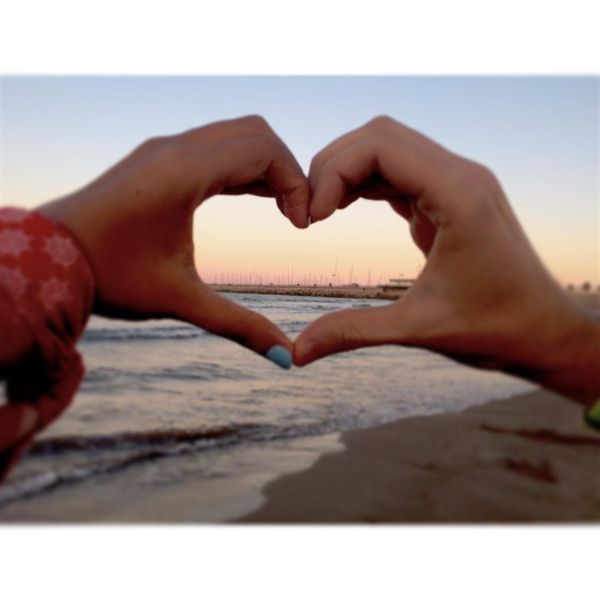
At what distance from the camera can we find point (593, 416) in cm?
145

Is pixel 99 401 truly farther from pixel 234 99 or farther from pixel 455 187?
pixel 455 187

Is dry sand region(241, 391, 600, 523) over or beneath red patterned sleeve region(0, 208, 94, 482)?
beneath

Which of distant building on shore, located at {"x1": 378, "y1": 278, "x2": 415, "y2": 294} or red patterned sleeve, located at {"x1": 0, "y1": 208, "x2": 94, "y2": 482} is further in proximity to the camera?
distant building on shore, located at {"x1": 378, "y1": 278, "x2": 415, "y2": 294}

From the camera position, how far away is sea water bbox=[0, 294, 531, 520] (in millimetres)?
1394

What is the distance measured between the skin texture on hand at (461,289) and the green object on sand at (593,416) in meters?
0.05

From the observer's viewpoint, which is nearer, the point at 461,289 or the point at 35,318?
the point at 35,318

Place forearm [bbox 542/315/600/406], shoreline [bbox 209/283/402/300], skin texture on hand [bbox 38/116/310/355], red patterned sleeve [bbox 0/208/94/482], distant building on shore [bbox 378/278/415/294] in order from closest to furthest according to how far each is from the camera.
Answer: red patterned sleeve [bbox 0/208/94/482], skin texture on hand [bbox 38/116/310/355], forearm [bbox 542/315/600/406], distant building on shore [bbox 378/278/415/294], shoreline [bbox 209/283/402/300]

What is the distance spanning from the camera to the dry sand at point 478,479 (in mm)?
1467

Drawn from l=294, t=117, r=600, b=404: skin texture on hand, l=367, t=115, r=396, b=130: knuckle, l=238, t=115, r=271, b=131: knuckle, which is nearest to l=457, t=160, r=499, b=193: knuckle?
l=294, t=117, r=600, b=404: skin texture on hand

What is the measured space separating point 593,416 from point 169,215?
93 cm

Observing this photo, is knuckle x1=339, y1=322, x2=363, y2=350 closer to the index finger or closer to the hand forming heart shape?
the hand forming heart shape

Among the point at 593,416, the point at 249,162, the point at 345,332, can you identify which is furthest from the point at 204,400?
the point at 593,416

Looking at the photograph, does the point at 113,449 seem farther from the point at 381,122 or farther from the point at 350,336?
the point at 381,122
